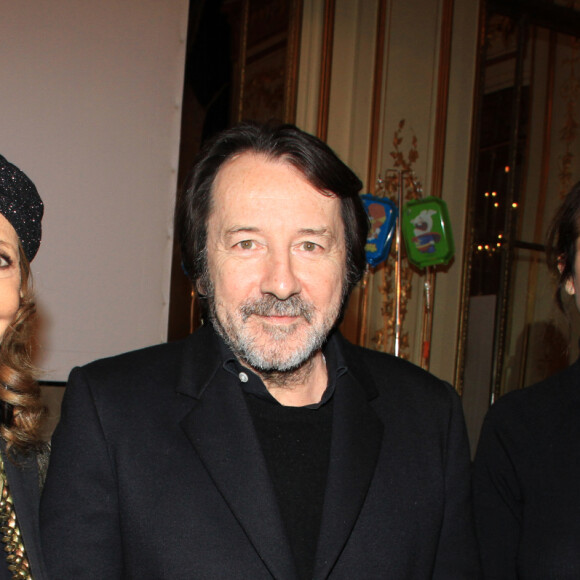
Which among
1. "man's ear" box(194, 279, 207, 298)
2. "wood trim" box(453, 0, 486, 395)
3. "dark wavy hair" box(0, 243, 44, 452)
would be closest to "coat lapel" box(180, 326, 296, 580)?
"man's ear" box(194, 279, 207, 298)

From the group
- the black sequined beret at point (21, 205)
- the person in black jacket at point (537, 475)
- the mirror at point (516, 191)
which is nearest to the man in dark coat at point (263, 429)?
the person in black jacket at point (537, 475)

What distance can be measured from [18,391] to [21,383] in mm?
19

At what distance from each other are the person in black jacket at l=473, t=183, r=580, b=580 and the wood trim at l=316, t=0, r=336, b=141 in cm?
236

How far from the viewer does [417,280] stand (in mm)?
4812

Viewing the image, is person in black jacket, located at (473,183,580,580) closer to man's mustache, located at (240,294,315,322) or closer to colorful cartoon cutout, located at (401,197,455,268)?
man's mustache, located at (240,294,315,322)

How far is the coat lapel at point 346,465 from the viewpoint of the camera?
1.75 metres

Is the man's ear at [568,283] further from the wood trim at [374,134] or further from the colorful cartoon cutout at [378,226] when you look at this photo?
the wood trim at [374,134]

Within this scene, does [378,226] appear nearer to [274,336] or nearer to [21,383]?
[274,336]

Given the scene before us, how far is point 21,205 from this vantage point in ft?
5.66

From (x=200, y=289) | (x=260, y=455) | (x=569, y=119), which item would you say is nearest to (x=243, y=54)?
(x=569, y=119)

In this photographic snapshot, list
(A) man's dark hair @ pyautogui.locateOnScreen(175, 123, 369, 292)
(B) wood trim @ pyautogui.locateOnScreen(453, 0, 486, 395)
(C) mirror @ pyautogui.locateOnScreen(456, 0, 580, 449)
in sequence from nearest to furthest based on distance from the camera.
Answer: (A) man's dark hair @ pyautogui.locateOnScreen(175, 123, 369, 292), (B) wood trim @ pyautogui.locateOnScreen(453, 0, 486, 395), (C) mirror @ pyautogui.locateOnScreen(456, 0, 580, 449)

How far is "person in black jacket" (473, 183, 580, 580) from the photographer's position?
79.4 inches

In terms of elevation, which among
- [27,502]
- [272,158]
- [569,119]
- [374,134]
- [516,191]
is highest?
[569,119]

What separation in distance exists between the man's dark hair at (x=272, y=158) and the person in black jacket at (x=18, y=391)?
16.8 inches
